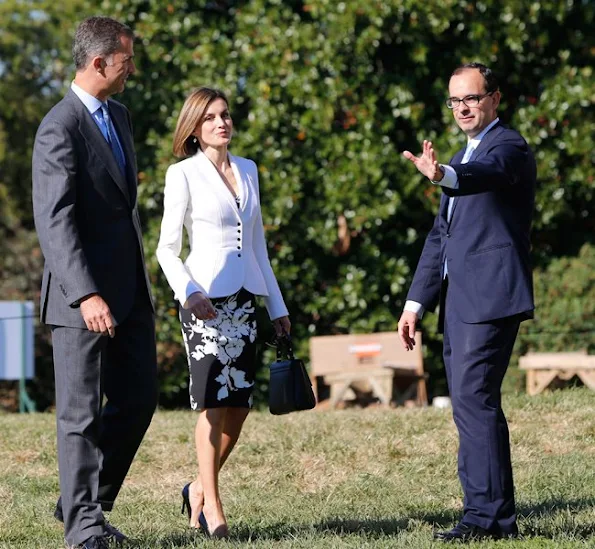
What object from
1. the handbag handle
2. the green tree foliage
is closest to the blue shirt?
the handbag handle

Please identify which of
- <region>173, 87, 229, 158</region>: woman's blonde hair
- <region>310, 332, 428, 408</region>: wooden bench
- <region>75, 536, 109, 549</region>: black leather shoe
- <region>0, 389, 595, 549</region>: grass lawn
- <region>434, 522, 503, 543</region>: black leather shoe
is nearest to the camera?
<region>75, 536, 109, 549</region>: black leather shoe

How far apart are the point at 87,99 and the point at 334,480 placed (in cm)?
285

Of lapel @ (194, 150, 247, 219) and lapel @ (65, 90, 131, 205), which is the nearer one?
lapel @ (65, 90, 131, 205)

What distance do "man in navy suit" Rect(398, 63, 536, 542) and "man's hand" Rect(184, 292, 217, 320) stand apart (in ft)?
3.34

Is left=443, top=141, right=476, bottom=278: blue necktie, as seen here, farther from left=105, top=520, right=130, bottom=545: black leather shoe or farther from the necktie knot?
left=105, top=520, right=130, bottom=545: black leather shoe

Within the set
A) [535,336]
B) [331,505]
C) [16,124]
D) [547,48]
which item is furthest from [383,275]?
[16,124]

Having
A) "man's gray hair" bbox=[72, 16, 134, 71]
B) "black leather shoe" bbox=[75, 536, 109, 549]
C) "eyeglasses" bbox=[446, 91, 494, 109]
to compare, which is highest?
"man's gray hair" bbox=[72, 16, 134, 71]

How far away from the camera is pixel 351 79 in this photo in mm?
13422

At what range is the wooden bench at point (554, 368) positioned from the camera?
11750 mm

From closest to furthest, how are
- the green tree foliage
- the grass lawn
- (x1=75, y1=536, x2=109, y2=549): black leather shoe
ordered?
1. (x1=75, y1=536, x2=109, y2=549): black leather shoe
2. the grass lawn
3. the green tree foliage

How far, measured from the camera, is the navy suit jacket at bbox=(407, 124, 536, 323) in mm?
4910

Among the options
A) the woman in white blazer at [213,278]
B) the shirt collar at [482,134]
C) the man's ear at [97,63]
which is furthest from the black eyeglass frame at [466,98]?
the man's ear at [97,63]

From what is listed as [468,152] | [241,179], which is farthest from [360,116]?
[468,152]

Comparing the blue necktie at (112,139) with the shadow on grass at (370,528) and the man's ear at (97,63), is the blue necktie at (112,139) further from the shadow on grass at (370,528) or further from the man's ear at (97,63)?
the shadow on grass at (370,528)
